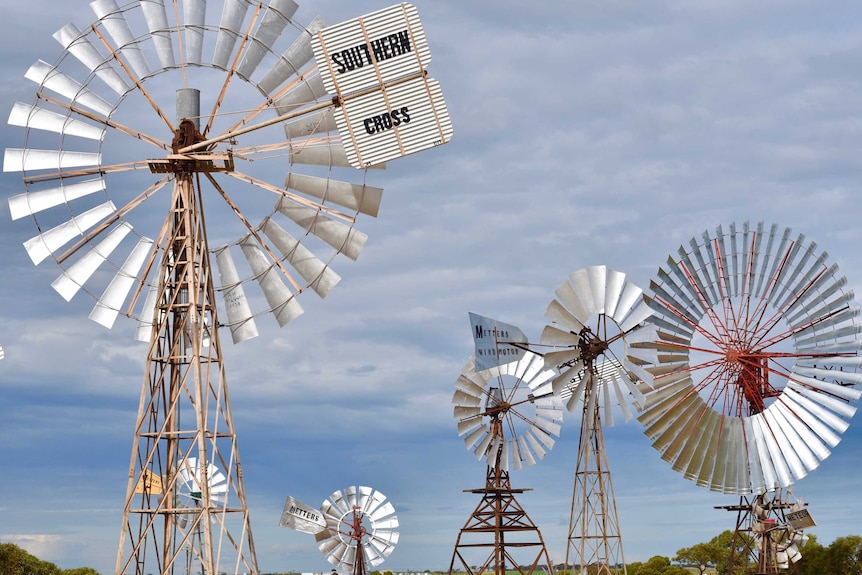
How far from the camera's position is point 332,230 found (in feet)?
68.9

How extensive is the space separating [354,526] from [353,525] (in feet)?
0.44

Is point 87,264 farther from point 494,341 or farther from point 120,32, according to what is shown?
point 494,341

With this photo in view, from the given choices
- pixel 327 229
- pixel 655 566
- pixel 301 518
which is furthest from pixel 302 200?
pixel 655 566

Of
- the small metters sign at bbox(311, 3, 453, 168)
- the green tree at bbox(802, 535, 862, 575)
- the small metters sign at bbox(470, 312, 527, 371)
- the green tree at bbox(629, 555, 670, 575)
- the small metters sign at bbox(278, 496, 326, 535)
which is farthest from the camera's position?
the green tree at bbox(629, 555, 670, 575)

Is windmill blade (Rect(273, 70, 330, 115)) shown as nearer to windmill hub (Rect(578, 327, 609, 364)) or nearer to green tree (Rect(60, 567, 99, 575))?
windmill hub (Rect(578, 327, 609, 364))

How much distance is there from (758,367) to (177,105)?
19276 mm

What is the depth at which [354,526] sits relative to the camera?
136 ft

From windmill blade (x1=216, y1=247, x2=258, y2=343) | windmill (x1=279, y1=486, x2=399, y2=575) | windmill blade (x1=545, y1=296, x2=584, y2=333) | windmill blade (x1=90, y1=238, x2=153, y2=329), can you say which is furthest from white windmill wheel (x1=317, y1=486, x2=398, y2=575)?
windmill blade (x1=90, y1=238, x2=153, y2=329)

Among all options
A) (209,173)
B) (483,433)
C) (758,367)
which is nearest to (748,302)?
(758,367)

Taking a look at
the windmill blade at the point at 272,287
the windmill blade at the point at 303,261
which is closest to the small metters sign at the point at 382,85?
the windmill blade at the point at 303,261

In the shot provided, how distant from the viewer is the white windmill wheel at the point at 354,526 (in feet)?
137

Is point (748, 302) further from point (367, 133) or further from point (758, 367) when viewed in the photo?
point (367, 133)

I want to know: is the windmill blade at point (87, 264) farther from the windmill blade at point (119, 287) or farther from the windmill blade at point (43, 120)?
the windmill blade at point (43, 120)

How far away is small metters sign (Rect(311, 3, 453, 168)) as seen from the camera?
1850 centimetres
